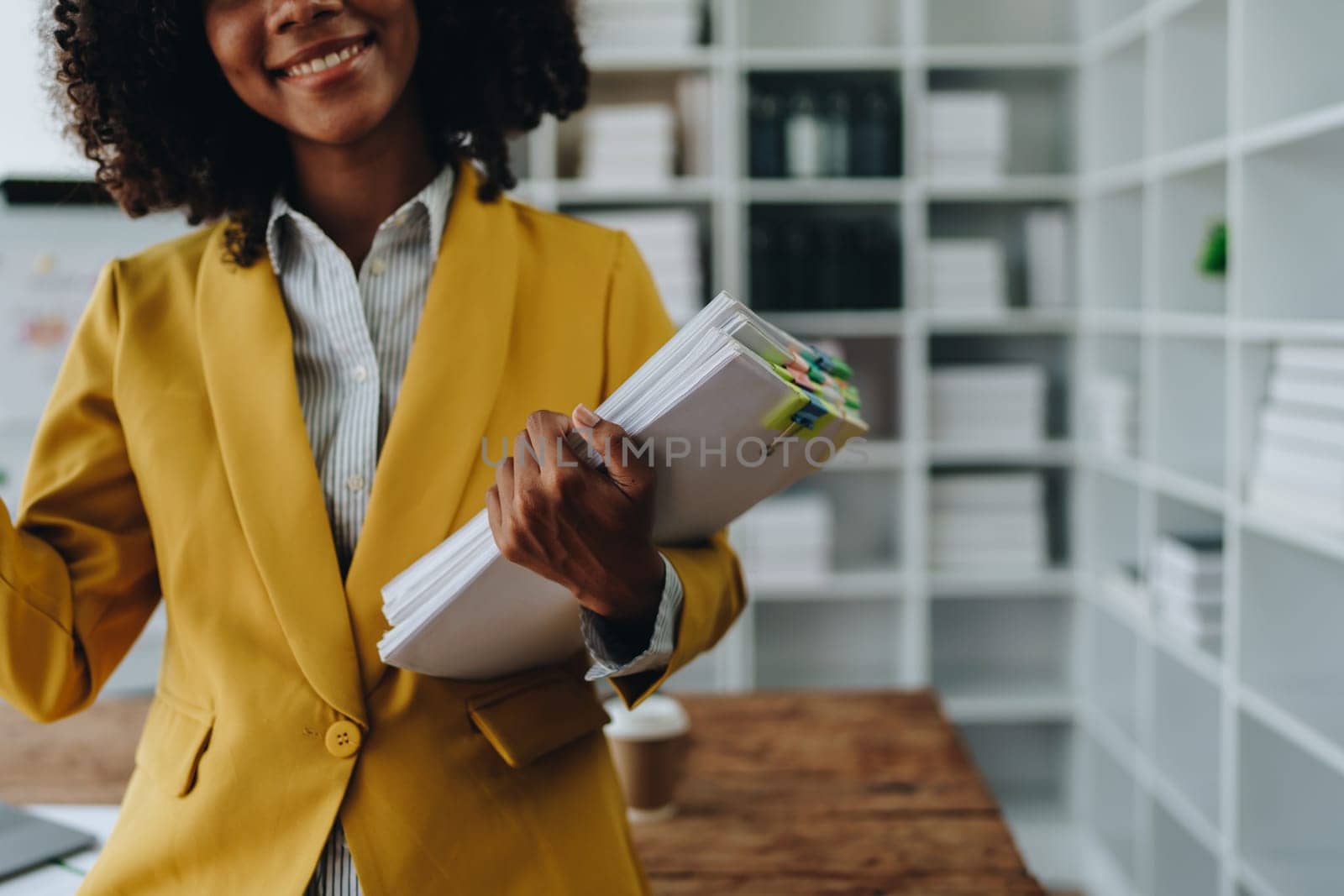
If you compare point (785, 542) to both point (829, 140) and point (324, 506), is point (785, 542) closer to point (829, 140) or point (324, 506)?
point (829, 140)

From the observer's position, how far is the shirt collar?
105cm

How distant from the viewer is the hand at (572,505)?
0.79m

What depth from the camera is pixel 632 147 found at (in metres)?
3.32

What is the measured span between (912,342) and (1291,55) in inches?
50.9

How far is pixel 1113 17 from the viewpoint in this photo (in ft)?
10.4

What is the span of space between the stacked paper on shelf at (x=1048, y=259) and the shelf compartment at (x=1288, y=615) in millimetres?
1205

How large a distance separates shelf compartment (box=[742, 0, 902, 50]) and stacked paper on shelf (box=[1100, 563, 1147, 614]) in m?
1.71

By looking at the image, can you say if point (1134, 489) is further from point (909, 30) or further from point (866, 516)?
point (909, 30)

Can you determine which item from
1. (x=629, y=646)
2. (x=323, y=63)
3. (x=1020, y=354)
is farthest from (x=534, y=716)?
(x=1020, y=354)

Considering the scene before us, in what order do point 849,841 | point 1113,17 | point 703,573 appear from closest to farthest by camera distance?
point 703,573 → point 849,841 → point 1113,17

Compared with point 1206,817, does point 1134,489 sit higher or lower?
higher

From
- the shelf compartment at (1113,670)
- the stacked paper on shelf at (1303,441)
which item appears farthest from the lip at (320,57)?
the shelf compartment at (1113,670)

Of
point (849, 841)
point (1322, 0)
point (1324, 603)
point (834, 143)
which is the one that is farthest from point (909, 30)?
point (849, 841)

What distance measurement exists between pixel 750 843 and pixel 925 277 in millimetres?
2239
